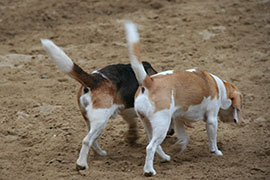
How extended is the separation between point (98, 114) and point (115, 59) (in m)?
3.79

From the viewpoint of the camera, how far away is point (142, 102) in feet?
15.4

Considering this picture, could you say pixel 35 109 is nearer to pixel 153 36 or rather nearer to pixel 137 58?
pixel 137 58

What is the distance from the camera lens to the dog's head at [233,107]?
5.71 m

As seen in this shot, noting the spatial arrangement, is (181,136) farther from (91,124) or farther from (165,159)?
(91,124)

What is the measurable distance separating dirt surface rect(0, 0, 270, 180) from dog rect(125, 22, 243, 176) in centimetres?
34

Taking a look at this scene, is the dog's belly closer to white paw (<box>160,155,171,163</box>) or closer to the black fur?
white paw (<box>160,155,171,163</box>)

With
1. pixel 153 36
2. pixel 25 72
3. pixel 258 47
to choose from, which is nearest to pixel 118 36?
pixel 153 36

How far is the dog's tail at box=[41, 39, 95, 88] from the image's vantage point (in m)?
4.85

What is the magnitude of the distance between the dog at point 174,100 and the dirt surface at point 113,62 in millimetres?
342

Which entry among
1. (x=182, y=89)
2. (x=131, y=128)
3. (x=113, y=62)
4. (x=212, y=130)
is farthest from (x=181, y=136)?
(x=113, y=62)

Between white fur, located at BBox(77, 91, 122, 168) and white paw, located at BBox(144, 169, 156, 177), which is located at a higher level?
white fur, located at BBox(77, 91, 122, 168)

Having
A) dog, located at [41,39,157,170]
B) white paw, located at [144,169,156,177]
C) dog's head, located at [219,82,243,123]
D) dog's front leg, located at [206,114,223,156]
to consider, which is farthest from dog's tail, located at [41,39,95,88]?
dog's head, located at [219,82,243,123]

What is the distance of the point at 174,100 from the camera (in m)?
4.83

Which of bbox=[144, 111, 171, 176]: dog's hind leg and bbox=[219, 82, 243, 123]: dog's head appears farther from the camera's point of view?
bbox=[219, 82, 243, 123]: dog's head
